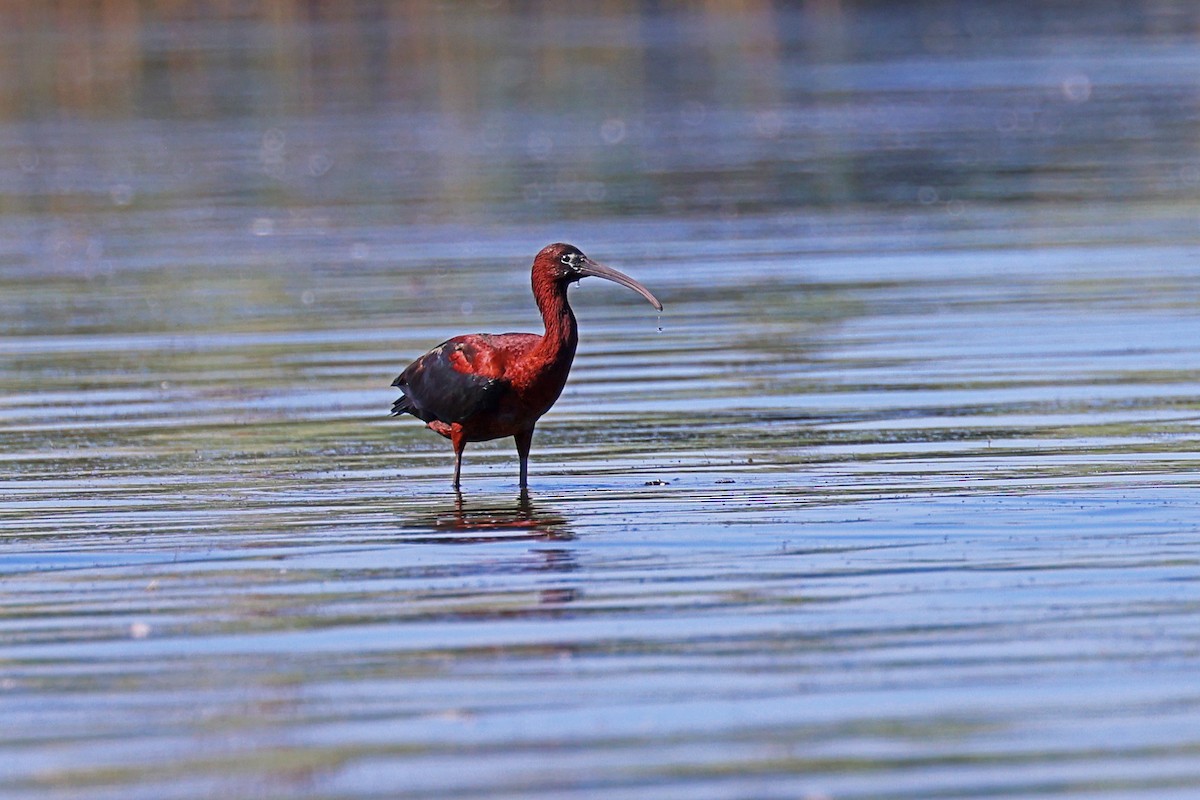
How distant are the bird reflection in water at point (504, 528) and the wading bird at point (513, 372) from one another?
0.44 metres

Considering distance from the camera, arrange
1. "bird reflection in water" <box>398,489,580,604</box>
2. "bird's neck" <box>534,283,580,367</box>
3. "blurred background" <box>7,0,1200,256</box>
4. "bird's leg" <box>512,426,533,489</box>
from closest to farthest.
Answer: "bird reflection in water" <box>398,489,580,604</box> < "bird's neck" <box>534,283,580,367</box> < "bird's leg" <box>512,426,533,489</box> < "blurred background" <box>7,0,1200,256</box>

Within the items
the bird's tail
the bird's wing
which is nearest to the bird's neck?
the bird's wing

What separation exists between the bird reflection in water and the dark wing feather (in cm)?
49

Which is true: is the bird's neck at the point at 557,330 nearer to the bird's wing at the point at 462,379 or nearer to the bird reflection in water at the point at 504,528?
the bird's wing at the point at 462,379

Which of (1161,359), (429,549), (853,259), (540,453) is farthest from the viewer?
(853,259)

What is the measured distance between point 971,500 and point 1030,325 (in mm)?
6408

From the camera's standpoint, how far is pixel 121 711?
7340 millimetres

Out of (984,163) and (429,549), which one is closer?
(429,549)

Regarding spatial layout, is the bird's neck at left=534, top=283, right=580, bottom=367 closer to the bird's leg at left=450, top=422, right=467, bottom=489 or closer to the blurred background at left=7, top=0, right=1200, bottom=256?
the bird's leg at left=450, top=422, right=467, bottom=489

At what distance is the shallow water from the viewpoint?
273 inches

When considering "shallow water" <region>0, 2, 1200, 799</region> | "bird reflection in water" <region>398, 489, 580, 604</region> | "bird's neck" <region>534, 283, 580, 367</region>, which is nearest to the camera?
"shallow water" <region>0, 2, 1200, 799</region>

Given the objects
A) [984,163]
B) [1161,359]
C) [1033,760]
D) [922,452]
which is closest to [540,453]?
[922,452]

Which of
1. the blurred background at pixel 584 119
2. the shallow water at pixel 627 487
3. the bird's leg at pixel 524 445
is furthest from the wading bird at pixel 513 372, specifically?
the blurred background at pixel 584 119

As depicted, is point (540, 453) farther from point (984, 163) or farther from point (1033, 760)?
point (984, 163)
